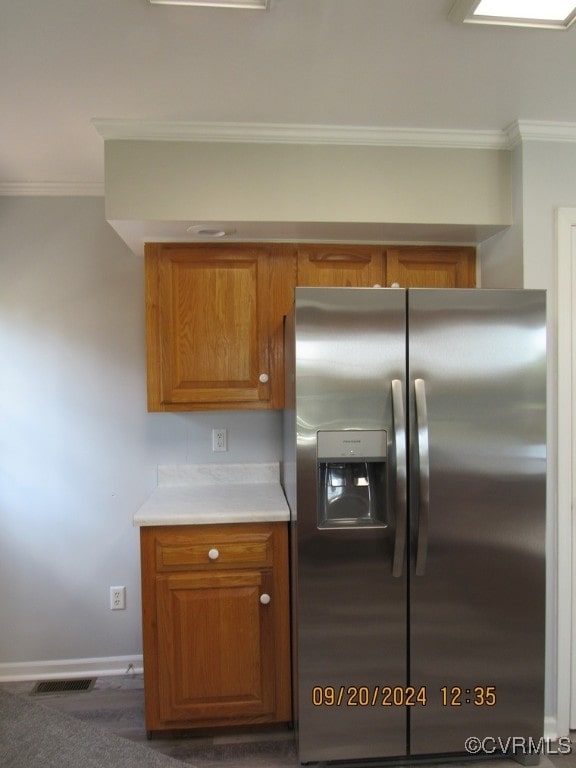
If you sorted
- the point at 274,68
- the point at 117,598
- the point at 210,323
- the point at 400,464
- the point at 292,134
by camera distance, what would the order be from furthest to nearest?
the point at 117,598 → the point at 210,323 → the point at 292,134 → the point at 400,464 → the point at 274,68

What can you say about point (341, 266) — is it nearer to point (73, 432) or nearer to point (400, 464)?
point (400, 464)

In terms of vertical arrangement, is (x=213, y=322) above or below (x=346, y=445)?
above

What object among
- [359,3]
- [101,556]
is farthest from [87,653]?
[359,3]

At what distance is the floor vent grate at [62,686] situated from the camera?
7.65 ft

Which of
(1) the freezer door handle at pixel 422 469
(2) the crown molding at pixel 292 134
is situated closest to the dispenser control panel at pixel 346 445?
(1) the freezer door handle at pixel 422 469

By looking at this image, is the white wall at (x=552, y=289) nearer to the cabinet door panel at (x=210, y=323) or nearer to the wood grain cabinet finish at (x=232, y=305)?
the wood grain cabinet finish at (x=232, y=305)

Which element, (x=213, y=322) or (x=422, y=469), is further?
(x=213, y=322)

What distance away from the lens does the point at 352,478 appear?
177cm

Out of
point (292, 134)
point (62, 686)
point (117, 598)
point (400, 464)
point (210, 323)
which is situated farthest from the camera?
point (117, 598)

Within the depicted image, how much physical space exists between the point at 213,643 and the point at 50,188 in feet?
7.34

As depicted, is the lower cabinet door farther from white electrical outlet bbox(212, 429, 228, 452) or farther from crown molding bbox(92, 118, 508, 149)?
crown molding bbox(92, 118, 508, 149)

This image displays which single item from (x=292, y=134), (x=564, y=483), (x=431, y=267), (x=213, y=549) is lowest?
(x=213, y=549)

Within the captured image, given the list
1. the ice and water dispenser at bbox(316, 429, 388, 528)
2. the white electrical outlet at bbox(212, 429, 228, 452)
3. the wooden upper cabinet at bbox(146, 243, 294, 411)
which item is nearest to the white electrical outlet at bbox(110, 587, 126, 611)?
the white electrical outlet at bbox(212, 429, 228, 452)

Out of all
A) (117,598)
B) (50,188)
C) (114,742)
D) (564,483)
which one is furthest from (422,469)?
(50,188)
